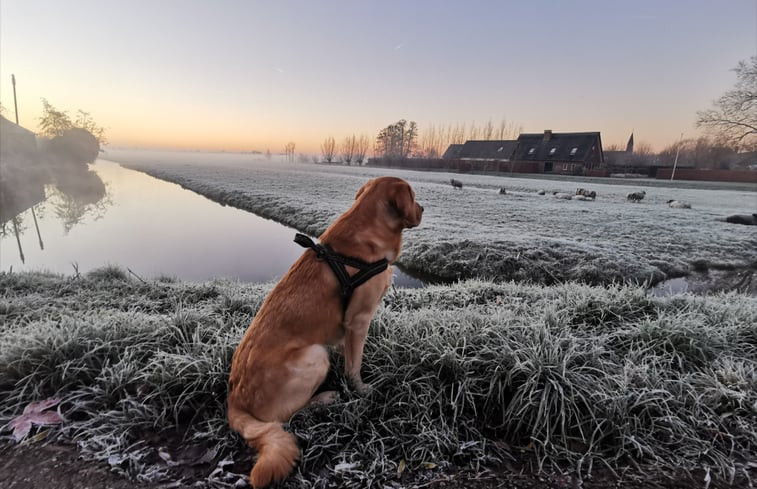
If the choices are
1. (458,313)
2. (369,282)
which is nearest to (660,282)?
(458,313)

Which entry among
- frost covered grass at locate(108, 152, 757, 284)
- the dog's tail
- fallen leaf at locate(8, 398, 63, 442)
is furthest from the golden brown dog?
frost covered grass at locate(108, 152, 757, 284)

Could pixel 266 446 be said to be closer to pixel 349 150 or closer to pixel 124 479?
pixel 124 479

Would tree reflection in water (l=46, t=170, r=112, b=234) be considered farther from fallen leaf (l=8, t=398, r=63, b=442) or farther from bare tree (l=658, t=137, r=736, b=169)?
bare tree (l=658, t=137, r=736, b=169)

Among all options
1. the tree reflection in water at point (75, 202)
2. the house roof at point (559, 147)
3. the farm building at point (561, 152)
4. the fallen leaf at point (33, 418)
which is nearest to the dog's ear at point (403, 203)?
the fallen leaf at point (33, 418)

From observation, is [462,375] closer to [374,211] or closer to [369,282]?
[369,282]

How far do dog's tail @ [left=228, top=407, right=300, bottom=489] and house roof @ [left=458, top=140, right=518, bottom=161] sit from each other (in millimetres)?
31923

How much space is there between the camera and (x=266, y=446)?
54.8 inches

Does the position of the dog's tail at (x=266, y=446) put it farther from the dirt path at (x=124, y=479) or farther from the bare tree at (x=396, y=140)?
the bare tree at (x=396, y=140)

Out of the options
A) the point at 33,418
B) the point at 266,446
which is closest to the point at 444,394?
the point at 266,446

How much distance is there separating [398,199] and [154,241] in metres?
8.90

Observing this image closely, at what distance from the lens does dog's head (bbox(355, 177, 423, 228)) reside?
187 centimetres

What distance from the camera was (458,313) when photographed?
278 centimetres

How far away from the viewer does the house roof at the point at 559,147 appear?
29.7 meters

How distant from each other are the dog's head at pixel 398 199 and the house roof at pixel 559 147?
106ft
